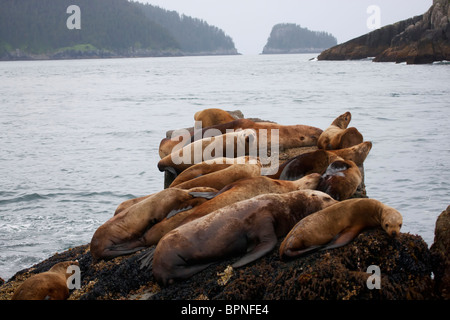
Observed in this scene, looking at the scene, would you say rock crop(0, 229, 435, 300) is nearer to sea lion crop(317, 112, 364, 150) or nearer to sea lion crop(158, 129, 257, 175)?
sea lion crop(158, 129, 257, 175)

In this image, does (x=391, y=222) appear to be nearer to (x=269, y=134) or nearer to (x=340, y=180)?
(x=340, y=180)

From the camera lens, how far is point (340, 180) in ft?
16.8

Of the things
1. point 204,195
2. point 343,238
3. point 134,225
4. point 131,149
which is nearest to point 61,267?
point 134,225

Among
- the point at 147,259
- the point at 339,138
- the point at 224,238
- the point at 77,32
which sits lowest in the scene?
the point at 147,259

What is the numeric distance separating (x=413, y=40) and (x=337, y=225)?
183 feet

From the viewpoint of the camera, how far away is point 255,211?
4.20 metres

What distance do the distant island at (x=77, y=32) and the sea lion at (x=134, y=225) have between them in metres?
137

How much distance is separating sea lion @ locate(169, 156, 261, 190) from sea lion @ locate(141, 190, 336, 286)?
1.18 m

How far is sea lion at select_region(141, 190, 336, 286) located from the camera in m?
3.98

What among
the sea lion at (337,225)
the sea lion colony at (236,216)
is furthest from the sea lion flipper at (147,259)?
the sea lion at (337,225)

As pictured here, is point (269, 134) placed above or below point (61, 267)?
above

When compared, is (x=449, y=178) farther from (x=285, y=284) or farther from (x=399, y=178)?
(x=285, y=284)

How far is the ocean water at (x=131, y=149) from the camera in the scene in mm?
8172

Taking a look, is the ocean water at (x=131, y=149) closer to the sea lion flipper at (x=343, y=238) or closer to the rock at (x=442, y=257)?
the rock at (x=442, y=257)
